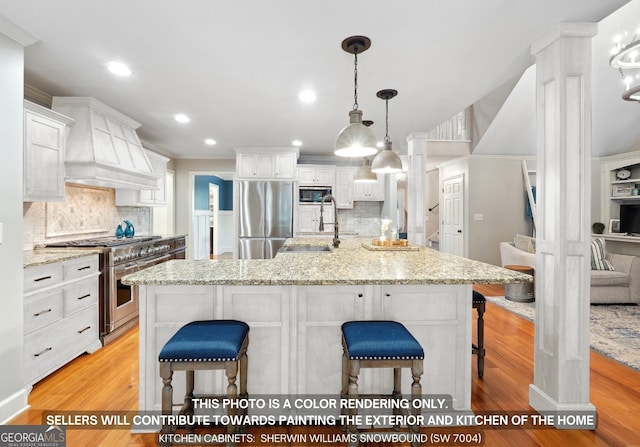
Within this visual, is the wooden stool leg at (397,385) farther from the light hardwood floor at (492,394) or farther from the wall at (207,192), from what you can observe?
the wall at (207,192)

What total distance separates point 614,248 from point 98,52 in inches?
303

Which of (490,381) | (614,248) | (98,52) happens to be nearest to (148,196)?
(98,52)

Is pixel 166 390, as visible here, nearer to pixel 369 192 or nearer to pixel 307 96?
pixel 307 96

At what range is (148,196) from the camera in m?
4.72

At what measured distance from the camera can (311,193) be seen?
609 centimetres

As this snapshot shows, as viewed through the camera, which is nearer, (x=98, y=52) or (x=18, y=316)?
(x=18, y=316)

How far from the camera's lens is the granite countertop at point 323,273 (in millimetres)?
1666

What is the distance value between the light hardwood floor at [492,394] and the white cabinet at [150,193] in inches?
78.7

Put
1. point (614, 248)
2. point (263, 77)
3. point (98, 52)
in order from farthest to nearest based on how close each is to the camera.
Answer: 1. point (614, 248)
2. point (263, 77)
3. point (98, 52)

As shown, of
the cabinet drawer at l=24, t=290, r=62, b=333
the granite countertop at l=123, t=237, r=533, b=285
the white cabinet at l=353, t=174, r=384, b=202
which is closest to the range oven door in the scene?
the cabinet drawer at l=24, t=290, r=62, b=333

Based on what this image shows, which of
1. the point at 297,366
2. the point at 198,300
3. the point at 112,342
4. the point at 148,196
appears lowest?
the point at 112,342

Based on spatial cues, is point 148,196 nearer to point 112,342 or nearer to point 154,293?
point 112,342

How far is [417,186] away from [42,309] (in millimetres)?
4191

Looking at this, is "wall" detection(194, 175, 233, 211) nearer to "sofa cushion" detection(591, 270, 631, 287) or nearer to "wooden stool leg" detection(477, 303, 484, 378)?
"wooden stool leg" detection(477, 303, 484, 378)
